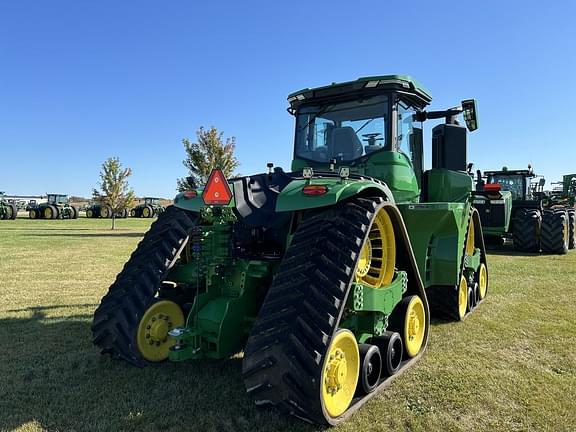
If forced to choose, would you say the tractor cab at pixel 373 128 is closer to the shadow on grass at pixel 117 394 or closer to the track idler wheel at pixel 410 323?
the track idler wheel at pixel 410 323

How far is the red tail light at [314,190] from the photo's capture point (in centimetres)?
346

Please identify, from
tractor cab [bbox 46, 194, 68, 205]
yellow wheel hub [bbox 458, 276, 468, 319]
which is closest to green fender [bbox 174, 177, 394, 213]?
yellow wheel hub [bbox 458, 276, 468, 319]

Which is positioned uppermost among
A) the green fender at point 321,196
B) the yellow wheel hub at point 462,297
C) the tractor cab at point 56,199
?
the tractor cab at point 56,199

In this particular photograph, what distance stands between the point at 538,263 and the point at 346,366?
1073 cm

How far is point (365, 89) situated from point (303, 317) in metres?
2.99

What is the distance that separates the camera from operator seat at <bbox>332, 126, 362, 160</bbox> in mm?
5156

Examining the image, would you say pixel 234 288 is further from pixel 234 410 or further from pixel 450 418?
pixel 450 418

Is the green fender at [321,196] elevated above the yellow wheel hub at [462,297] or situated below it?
above

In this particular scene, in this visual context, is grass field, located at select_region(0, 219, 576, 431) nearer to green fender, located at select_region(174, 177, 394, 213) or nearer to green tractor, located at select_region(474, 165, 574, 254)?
A: green fender, located at select_region(174, 177, 394, 213)

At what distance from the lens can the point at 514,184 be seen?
16844mm

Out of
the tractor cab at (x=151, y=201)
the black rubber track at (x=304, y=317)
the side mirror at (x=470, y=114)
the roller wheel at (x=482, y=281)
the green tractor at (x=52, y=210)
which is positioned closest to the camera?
the black rubber track at (x=304, y=317)

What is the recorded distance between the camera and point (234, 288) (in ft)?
13.6

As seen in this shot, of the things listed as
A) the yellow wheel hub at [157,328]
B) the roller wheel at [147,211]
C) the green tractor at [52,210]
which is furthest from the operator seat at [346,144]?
the roller wheel at [147,211]

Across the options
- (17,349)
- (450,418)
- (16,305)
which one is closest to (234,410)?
(450,418)
